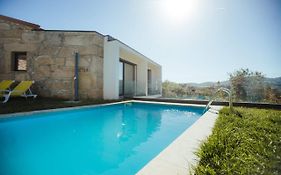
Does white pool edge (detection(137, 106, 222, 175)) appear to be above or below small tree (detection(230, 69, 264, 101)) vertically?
below

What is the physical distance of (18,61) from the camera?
386 inches

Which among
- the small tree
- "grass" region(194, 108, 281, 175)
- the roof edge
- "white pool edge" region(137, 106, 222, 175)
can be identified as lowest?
"white pool edge" region(137, 106, 222, 175)

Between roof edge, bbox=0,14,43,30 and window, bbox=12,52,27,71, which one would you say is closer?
roof edge, bbox=0,14,43,30

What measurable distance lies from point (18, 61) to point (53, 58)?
276cm

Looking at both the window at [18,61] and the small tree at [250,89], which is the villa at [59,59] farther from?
the small tree at [250,89]

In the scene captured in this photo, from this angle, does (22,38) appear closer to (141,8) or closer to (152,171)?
(141,8)

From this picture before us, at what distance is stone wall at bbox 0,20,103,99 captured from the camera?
9.00 metres

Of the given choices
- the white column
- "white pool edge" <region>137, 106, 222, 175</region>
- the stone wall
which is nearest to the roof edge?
the stone wall

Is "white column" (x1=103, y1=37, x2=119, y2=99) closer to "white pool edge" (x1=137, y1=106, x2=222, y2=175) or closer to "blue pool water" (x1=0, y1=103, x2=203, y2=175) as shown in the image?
"blue pool water" (x1=0, y1=103, x2=203, y2=175)

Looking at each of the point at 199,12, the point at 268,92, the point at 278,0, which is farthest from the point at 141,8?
the point at 268,92

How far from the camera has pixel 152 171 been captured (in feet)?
5.05

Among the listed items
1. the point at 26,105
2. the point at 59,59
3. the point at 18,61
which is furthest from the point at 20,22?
the point at 26,105

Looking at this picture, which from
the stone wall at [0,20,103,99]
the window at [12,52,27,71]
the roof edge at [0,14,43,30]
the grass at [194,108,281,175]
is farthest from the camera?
the window at [12,52,27,71]

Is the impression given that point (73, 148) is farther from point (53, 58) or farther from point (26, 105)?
point (53, 58)
